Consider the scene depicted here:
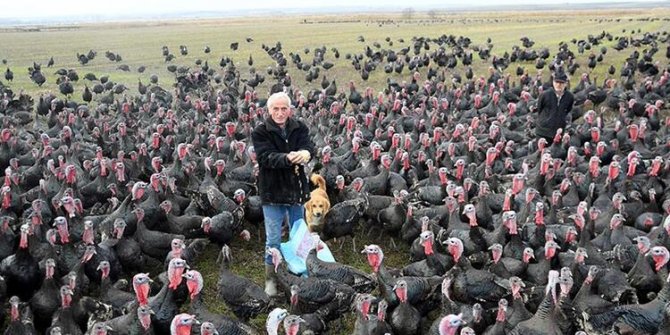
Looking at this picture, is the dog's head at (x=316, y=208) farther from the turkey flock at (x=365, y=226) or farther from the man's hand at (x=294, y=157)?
the man's hand at (x=294, y=157)

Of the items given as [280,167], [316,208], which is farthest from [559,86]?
[280,167]

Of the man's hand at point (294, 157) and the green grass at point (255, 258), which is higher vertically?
the man's hand at point (294, 157)

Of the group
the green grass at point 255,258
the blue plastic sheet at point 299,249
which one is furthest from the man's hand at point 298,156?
the green grass at point 255,258

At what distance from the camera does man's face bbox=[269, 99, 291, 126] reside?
7625 mm

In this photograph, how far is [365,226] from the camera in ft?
35.9

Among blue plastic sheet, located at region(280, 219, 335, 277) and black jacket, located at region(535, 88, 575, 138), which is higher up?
black jacket, located at region(535, 88, 575, 138)

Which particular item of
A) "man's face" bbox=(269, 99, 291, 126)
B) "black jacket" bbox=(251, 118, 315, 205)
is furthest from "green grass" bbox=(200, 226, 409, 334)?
"man's face" bbox=(269, 99, 291, 126)

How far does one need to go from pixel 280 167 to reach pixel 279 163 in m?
0.15

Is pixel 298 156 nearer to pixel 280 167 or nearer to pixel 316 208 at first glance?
pixel 280 167

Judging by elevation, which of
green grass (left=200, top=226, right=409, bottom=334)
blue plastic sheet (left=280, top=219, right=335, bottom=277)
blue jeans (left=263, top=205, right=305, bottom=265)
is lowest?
green grass (left=200, top=226, right=409, bottom=334)

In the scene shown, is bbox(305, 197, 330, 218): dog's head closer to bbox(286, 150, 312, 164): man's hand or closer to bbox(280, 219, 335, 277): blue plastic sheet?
bbox(280, 219, 335, 277): blue plastic sheet

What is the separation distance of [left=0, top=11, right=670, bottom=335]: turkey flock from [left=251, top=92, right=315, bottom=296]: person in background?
1.93 ft

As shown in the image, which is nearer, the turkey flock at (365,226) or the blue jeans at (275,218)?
the turkey flock at (365,226)

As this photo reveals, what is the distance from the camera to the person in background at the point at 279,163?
25.1 ft
